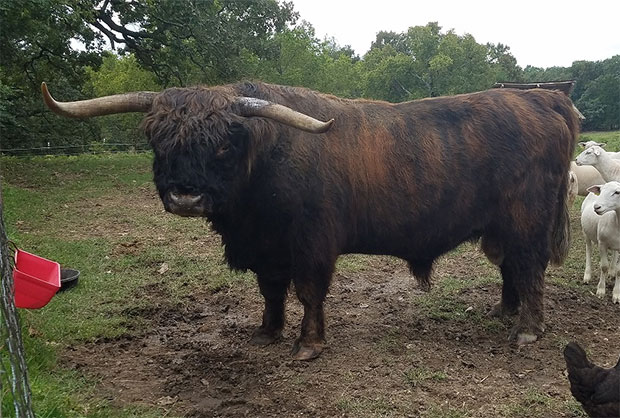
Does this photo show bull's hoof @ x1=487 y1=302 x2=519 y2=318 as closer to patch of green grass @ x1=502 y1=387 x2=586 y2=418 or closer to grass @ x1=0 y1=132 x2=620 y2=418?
grass @ x1=0 y1=132 x2=620 y2=418

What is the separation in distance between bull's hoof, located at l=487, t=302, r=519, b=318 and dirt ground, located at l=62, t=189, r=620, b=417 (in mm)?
132

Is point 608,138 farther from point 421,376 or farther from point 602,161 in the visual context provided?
point 421,376

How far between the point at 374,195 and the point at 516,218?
1.21 m

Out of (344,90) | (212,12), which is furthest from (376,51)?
(212,12)

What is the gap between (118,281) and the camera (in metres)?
6.14

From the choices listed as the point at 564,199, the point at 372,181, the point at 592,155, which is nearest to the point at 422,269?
the point at 372,181

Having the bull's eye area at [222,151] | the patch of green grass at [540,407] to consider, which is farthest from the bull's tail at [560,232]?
the bull's eye area at [222,151]

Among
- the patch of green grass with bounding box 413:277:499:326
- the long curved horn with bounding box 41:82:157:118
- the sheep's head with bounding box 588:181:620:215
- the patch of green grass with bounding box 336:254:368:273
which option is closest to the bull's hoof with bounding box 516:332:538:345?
the patch of green grass with bounding box 413:277:499:326

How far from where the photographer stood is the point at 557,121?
15.2ft

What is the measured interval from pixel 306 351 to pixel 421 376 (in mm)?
910

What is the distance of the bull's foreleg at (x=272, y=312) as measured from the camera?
4566 millimetres

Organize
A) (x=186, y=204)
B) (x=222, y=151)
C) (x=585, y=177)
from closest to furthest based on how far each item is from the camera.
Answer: (x=186, y=204), (x=222, y=151), (x=585, y=177)

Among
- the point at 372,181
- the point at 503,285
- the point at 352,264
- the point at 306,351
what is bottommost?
the point at 352,264

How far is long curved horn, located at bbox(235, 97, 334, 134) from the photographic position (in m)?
3.59
